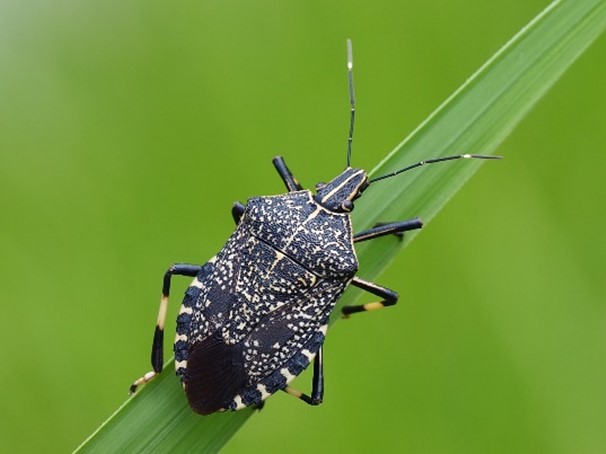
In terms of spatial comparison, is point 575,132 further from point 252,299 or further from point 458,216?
point 252,299

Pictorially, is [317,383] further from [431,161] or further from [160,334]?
[431,161]

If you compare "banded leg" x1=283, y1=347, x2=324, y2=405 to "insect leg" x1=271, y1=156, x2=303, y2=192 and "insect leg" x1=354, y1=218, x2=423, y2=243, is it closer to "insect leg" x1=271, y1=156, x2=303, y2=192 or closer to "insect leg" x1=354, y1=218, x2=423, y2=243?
"insect leg" x1=354, y1=218, x2=423, y2=243

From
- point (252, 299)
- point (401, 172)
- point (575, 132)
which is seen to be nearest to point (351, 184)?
point (401, 172)

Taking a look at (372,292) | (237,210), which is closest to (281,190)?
(237,210)

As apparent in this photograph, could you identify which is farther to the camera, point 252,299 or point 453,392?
point 453,392

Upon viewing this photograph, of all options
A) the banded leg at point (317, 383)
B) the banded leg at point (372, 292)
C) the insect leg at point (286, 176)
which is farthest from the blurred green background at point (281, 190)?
the banded leg at point (317, 383)

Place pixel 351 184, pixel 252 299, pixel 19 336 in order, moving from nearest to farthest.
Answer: pixel 252 299 → pixel 351 184 → pixel 19 336
